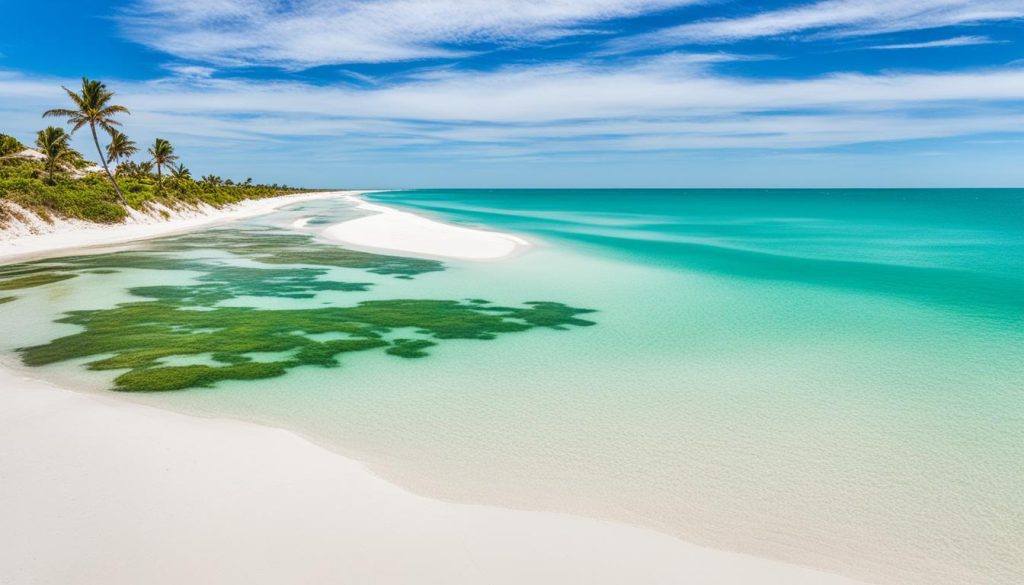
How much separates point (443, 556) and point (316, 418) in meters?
4.24

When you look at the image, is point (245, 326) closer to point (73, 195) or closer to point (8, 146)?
point (73, 195)

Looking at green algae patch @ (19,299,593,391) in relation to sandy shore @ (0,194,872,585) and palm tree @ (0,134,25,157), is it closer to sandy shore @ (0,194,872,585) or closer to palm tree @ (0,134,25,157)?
sandy shore @ (0,194,872,585)

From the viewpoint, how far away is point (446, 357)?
13117 mm

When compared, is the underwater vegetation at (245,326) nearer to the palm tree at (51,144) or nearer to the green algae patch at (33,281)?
the green algae patch at (33,281)

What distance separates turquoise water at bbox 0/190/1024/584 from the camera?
22.0 ft

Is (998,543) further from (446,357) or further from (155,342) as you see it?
Answer: (155,342)

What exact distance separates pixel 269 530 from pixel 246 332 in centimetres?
960

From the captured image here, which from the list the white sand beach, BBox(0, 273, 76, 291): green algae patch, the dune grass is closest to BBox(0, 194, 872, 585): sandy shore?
the white sand beach

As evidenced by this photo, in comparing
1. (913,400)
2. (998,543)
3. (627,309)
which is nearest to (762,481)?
(998,543)

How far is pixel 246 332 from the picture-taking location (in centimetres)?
1477

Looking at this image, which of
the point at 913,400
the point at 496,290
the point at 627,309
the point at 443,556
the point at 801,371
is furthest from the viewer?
the point at 496,290

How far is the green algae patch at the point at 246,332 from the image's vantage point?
1165cm

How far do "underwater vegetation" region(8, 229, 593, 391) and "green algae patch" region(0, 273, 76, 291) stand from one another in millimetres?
108

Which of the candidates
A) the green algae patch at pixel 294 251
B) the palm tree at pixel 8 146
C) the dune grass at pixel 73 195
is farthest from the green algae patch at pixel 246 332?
the palm tree at pixel 8 146
